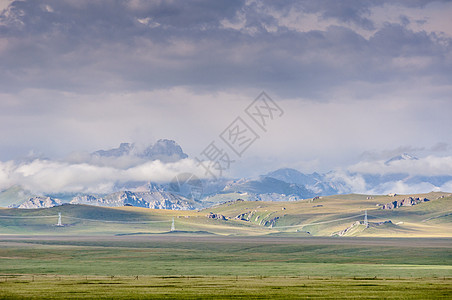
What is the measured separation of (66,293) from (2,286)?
17.0m

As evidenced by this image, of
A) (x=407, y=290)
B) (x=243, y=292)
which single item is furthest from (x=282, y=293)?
(x=407, y=290)

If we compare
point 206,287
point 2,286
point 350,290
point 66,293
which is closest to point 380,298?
point 350,290

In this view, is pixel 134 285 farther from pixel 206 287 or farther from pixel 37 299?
pixel 37 299

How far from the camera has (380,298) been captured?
87062 mm

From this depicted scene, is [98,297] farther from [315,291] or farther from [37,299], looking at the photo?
[315,291]


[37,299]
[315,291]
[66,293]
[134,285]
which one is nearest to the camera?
[37,299]

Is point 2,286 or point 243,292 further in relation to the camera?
point 2,286

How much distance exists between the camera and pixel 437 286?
107 meters

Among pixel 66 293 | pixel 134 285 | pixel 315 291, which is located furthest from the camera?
pixel 134 285

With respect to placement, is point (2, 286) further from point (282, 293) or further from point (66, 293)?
point (282, 293)

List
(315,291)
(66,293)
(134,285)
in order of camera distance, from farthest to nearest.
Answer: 1. (134,285)
2. (315,291)
3. (66,293)

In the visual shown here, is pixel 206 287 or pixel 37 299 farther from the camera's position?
pixel 206 287

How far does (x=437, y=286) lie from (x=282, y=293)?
3112 centimetres

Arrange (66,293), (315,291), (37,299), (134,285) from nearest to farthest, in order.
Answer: (37,299)
(66,293)
(315,291)
(134,285)
